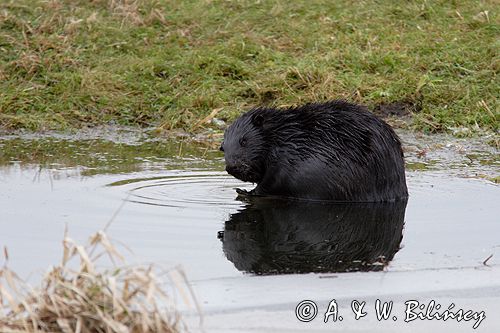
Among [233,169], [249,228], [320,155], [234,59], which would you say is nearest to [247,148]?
[233,169]

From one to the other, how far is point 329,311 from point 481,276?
1.08 meters

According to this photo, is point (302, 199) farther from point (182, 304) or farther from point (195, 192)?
point (182, 304)

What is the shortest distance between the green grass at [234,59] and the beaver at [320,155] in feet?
6.98

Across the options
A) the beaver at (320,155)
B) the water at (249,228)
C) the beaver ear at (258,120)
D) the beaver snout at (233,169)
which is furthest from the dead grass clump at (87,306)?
the beaver ear at (258,120)

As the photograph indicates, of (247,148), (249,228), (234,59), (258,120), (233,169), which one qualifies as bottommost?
(249,228)

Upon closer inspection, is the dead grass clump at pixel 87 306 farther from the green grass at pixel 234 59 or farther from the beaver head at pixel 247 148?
the green grass at pixel 234 59

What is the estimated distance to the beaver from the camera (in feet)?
24.9

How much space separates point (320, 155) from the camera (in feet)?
25.2

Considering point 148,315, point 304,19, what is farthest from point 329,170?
point 304,19

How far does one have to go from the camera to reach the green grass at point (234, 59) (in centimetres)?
1023

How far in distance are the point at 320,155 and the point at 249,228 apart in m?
1.16

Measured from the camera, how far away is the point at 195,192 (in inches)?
301

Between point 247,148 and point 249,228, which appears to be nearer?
point 249,228

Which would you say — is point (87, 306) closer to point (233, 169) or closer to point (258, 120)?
point (233, 169)
